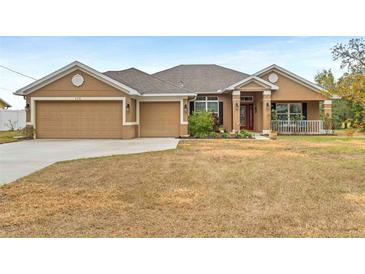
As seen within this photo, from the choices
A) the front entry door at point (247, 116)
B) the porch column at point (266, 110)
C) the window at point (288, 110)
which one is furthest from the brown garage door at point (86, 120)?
the window at point (288, 110)

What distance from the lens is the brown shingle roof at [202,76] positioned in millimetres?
25938

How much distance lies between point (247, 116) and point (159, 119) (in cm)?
857

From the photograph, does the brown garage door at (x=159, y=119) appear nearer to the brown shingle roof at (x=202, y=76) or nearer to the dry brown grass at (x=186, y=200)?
the brown shingle roof at (x=202, y=76)

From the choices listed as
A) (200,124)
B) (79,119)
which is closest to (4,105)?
(79,119)

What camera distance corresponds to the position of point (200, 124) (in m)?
21.5

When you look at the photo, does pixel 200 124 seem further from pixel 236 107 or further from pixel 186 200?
pixel 186 200

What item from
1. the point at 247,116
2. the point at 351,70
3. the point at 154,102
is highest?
the point at 154,102

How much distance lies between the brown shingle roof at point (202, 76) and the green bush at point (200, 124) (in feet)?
13.4

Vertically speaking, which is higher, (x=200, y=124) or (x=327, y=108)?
(x=327, y=108)

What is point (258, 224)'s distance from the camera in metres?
4.83

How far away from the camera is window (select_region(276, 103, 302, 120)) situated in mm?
26297

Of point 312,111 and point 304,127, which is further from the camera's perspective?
point 312,111
